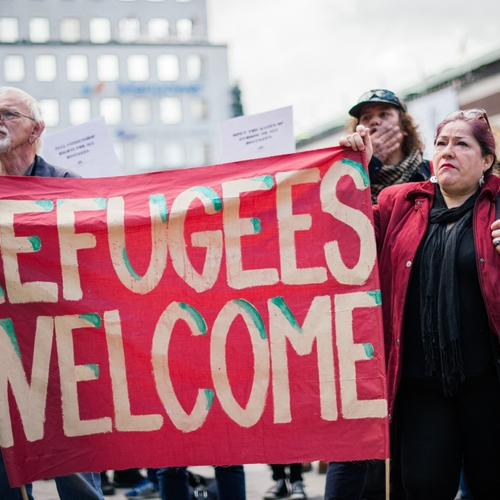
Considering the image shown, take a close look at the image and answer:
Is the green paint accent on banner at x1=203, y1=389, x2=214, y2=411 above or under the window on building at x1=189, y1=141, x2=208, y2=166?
under

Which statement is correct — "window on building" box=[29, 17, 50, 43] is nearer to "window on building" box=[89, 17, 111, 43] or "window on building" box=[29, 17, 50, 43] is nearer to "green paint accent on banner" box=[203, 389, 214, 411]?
"window on building" box=[89, 17, 111, 43]

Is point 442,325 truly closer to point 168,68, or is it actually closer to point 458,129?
point 458,129

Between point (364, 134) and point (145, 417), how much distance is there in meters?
1.44

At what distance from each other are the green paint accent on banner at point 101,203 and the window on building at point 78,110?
136 ft

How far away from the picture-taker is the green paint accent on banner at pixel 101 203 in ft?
10.2

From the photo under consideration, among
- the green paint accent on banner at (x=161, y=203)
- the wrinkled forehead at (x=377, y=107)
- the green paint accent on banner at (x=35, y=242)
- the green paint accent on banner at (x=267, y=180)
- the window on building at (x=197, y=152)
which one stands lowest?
the green paint accent on banner at (x=35, y=242)

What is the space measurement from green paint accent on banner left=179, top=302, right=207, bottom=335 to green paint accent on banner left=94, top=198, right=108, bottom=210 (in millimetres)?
541

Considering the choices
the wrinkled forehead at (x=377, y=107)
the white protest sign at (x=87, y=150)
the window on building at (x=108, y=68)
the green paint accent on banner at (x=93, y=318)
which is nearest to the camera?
the green paint accent on banner at (x=93, y=318)

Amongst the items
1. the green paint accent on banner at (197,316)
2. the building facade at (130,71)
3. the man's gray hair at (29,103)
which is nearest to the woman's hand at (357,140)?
the green paint accent on banner at (197,316)

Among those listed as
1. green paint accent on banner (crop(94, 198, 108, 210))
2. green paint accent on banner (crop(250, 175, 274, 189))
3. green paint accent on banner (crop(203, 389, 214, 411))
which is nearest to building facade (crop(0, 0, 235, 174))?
green paint accent on banner (crop(94, 198, 108, 210))

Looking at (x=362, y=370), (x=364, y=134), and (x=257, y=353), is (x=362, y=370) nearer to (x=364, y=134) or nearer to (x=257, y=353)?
(x=257, y=353)

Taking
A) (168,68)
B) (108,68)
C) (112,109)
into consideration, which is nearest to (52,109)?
(112,109)

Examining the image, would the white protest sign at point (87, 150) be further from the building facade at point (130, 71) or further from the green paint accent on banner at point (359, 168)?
the building facade at point (130, 71)

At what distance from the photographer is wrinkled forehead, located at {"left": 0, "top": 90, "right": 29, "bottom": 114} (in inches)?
126
